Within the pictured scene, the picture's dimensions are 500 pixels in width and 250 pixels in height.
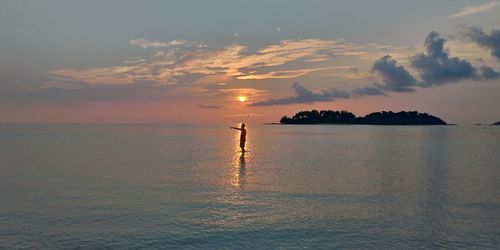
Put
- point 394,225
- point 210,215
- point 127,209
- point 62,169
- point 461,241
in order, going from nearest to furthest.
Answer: point 461,241, point 394,225, point 210,215, point 127,209, point 62,169

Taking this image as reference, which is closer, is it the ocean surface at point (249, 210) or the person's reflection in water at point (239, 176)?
the ocean surface at point (249, 210)

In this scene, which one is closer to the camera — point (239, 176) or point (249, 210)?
point (249, 210)

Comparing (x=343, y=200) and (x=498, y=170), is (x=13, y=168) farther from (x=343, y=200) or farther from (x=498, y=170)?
(x=498, y=170)

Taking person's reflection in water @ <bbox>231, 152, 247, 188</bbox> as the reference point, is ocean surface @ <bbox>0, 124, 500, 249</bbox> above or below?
below

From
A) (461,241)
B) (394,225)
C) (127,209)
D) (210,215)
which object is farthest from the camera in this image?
(127,209)

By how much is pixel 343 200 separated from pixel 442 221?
19.6ft

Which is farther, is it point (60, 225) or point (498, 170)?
point (498, 170)

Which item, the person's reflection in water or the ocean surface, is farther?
the person's reflection in water

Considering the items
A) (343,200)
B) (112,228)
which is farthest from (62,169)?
(343,200)

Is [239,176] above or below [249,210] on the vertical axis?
above

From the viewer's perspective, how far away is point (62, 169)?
39.5m

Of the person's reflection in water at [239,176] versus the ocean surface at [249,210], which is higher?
the person's reflection in water at [239,176]

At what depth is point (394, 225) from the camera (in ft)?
60.5

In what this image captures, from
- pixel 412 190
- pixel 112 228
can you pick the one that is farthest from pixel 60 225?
pixel 412 190
